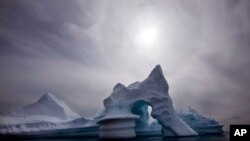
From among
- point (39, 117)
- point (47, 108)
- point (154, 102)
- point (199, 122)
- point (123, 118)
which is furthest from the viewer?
point (47, 108)

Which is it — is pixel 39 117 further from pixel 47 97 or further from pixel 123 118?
pixel 123 118

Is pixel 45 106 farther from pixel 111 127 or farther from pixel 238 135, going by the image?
pixel 238 135

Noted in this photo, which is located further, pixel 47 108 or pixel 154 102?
pixel 47 108

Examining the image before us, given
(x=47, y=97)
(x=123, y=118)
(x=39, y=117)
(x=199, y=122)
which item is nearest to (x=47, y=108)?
(x=47, y=97)

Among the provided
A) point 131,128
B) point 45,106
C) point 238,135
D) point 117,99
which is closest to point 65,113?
point 45,106

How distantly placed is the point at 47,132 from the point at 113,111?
336 centimetres

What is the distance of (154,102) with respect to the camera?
1028cm

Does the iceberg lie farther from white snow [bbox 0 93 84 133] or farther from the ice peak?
the ice peak

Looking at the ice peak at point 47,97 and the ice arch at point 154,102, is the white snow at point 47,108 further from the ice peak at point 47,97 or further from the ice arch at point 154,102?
the ice arch at point 154,102

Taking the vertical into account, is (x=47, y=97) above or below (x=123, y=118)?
above

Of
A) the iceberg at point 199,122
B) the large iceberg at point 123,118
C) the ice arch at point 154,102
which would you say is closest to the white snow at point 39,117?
the large iceberg at point 123,118

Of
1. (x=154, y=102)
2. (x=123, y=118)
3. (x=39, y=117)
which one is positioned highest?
(x=154, y=102)

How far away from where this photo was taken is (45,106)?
14.6 meters

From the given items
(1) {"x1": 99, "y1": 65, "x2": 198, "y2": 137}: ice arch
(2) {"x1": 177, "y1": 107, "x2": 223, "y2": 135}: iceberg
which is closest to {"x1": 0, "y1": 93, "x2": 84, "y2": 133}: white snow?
(1) {"x1": 99, "y1": 65, "x2": 198, "y2": 137}: ice arch
